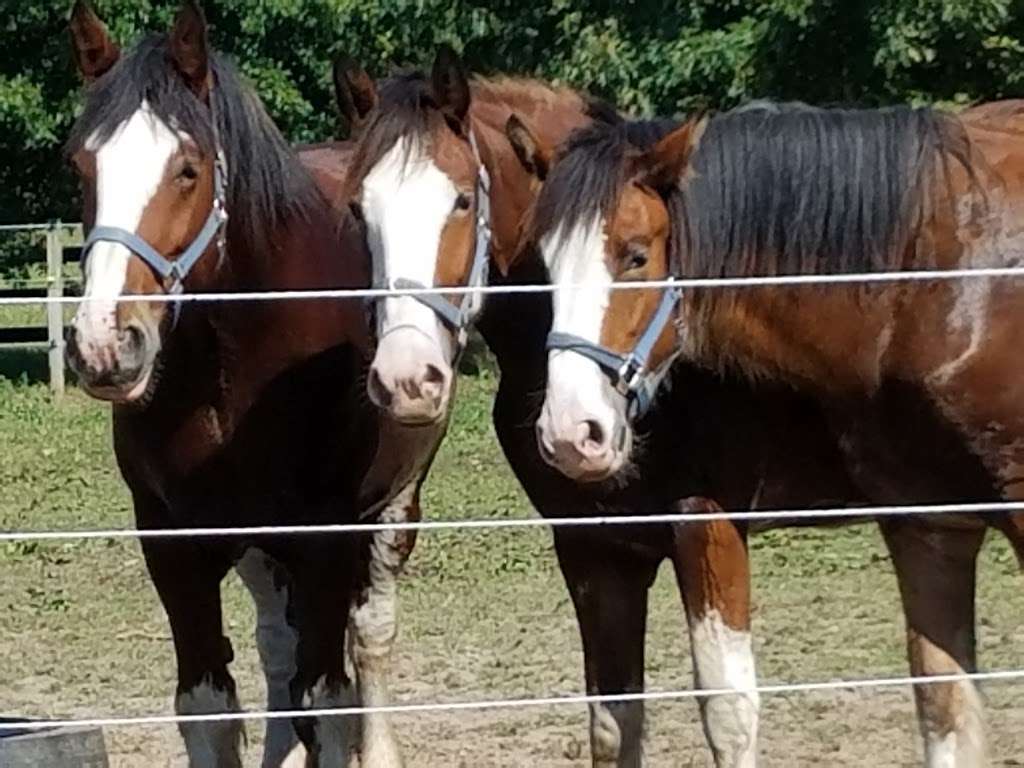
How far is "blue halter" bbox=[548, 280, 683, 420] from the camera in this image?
12.3 ft

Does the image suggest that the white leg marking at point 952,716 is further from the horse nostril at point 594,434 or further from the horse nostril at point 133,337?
the horse nostril at point 133,337

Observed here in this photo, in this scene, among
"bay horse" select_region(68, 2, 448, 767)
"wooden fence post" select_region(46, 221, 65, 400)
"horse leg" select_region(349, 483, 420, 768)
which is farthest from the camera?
"wooden fence post" select_region(46, 221, 65, 400)

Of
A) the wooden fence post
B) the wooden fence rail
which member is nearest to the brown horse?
the wooden fence rail

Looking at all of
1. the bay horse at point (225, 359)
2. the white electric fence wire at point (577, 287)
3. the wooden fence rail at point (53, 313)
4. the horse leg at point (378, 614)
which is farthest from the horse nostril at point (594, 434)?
the wooden fence rail at point (53, 313)

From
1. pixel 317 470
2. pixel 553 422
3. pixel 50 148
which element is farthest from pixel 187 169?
pixel 50 148

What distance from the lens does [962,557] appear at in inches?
173

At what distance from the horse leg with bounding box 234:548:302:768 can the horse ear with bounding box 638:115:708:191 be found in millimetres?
1626

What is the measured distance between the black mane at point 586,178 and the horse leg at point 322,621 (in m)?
0.98

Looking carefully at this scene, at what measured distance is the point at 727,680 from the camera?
4.07 meters

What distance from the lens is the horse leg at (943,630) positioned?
434 centimetres

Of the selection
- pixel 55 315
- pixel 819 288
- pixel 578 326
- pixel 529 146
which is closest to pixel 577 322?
pixel 578 326

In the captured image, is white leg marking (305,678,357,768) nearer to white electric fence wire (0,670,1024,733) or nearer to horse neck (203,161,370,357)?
white electric fence wire (0,670,1024,733)

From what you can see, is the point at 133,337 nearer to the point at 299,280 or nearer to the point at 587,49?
the point at 299,280

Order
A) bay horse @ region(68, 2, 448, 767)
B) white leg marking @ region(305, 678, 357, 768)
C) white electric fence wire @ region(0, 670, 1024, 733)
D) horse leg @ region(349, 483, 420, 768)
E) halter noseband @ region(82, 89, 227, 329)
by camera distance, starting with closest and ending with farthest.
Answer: white electric fence wire @ region(0, 670, 1024, 733), halter noseband @ region(82, 89, 227, 329), bay horse @ region(68, 2, 448, 767), white leg marking @ region(305, 678, 357, 768), horse leg @ region(349, 483, 420, 768)
